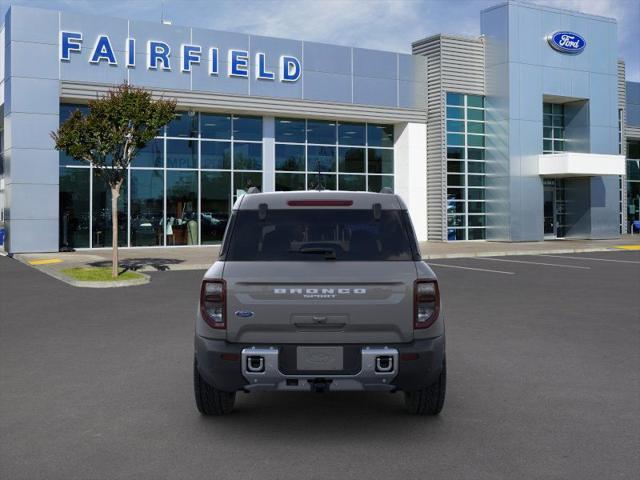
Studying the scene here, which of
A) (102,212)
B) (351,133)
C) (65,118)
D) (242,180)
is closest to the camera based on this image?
(65,118)

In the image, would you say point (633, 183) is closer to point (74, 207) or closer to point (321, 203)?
point (74, 207)

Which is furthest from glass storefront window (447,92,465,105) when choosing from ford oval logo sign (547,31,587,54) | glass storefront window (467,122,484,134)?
ford oval logo sign (547,31,587,54)

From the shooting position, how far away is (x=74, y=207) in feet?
81.4

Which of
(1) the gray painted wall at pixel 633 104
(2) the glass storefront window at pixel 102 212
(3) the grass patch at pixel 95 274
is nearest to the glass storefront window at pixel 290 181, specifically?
(2) the glass storefront window at pixel 102 212

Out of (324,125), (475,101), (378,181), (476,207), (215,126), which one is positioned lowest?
(476,207)

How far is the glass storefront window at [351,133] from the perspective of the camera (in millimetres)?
30281

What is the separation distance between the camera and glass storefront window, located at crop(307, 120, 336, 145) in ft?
96.5

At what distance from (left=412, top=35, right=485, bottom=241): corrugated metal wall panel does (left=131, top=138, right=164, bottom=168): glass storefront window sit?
11746mm

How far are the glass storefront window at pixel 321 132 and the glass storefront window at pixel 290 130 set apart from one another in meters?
0.29

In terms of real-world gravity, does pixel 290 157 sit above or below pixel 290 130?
below

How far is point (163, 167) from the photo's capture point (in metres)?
26.3

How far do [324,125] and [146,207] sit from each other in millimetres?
8485

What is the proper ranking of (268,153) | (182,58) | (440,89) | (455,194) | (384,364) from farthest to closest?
1. (455,194)
2. (440,89)
3. (268,153)
4. (182,58)
5. (384,364)

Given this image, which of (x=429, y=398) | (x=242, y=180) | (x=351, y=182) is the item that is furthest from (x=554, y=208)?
(x=429, y=398)
